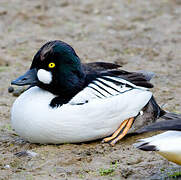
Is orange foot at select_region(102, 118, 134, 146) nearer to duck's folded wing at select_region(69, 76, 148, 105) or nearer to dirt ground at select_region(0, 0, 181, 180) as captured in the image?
dirt ground at select_region(0, 0, 181, 180)

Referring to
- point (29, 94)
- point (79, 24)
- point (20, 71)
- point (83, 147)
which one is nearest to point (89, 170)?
point (83, 147)

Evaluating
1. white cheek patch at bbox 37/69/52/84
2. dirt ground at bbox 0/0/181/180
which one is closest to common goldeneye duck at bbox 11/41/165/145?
white cheek patch at bbox 37/69/52/84

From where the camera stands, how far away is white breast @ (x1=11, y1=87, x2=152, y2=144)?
5.27 meters

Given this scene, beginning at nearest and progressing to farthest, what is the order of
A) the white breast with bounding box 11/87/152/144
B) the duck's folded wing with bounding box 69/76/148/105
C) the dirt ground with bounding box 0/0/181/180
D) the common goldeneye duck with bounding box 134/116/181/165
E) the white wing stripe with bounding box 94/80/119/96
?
1. the common goldeneye duck with bounding box 134/116/181/165
2. the dirt ground with bounding box 0/0/181/180
3. the white breast with bounding box 11/87/152/144
4. the duck's folded wing with bounding box 69/76/148/105
5. the white wing stripe with bounding box 94/80/119/96

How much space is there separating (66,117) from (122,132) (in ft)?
2.31

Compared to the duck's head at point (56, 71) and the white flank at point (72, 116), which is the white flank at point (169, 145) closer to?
the white flank at point (72, 116)

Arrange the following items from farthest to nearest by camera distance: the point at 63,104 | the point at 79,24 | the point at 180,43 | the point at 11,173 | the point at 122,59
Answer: the point at 79,24 < the point at 180,43 < the point at 122,59 < the point at 63,104 < the point at 11,173

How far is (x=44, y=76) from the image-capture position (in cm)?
543

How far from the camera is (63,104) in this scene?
534 centimetres

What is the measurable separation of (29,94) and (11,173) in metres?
1.07

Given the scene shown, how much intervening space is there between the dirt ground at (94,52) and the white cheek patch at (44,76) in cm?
69

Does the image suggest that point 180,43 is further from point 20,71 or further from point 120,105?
point 120,105

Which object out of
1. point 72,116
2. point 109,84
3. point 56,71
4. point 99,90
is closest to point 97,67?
point 109,84

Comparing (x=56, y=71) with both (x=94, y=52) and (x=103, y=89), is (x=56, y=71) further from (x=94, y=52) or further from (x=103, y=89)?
(x=94, y=52)
